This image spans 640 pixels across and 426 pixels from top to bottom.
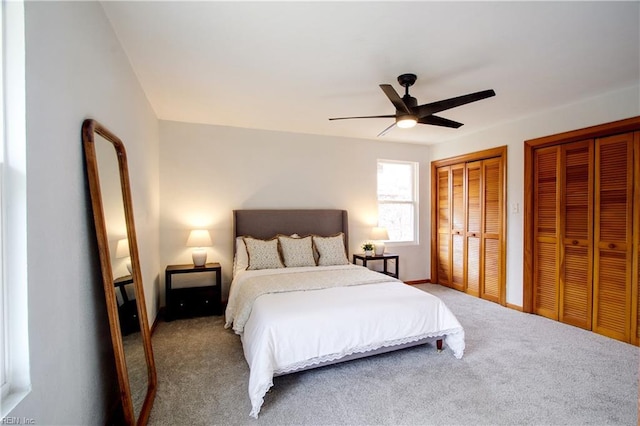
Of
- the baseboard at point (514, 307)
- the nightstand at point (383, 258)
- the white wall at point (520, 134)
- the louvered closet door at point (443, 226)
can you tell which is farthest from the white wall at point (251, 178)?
the baseboard at point (514, 307)

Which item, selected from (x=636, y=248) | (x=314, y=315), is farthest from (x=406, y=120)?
(x=636, y=248)

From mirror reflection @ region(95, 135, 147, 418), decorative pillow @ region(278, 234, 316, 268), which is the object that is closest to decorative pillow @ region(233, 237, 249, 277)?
decorative pillow @ region(278, 234, 316, 268)

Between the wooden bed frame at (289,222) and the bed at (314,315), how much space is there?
307 millimetres

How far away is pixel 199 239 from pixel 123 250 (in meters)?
1.81

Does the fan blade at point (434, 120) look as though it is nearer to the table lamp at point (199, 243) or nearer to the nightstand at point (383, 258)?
the nightstand at point (383, 258)

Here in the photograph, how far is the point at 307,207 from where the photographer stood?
4535mm

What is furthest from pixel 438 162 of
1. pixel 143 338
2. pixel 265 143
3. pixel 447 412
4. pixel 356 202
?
pixel 143 338

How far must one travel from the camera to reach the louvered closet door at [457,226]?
4.71 meters

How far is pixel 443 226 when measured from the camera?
5102 mm

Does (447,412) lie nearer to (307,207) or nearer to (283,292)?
(283,292)

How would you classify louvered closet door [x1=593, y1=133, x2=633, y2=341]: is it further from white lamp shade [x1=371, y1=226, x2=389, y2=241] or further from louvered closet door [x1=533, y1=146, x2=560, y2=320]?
white lamp shade [x1=371, y1=226, x2=389, y2=241]

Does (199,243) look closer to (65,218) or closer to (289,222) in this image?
(289,222)

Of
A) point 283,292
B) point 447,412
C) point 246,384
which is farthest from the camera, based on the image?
point 283,292

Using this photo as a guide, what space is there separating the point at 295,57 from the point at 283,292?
77.1 inches
